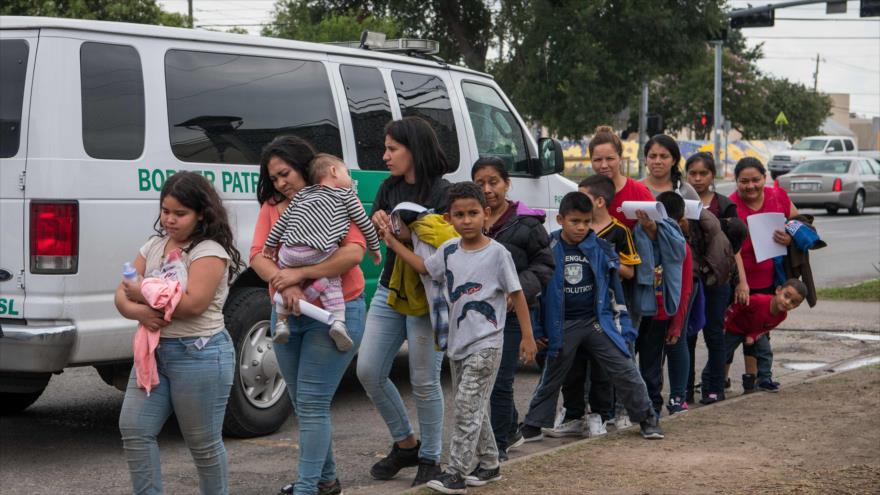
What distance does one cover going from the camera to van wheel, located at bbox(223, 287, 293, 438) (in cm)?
720

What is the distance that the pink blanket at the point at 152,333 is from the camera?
4.63m

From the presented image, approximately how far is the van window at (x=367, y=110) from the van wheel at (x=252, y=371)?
1228mm

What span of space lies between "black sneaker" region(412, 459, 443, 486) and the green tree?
1788 cm

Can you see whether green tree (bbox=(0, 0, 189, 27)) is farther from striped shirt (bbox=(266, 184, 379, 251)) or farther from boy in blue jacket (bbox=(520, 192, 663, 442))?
striped shirt (bbox=(266, 184, 379, 251))

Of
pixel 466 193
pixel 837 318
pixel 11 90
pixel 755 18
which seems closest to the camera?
pixel 466 193

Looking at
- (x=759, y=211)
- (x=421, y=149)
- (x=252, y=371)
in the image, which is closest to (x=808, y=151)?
(x=759, y=211)

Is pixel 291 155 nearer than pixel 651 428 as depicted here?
Yes

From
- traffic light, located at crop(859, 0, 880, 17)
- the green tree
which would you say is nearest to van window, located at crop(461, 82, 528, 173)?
the green tree

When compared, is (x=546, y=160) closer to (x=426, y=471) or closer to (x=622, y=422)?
(x=622, y=422)

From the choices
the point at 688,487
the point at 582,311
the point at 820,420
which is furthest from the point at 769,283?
the point at 688,487

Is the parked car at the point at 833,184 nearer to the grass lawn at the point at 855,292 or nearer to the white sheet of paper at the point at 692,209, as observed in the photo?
the grass lawn at the point at 855,292

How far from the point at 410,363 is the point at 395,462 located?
562 millimetres

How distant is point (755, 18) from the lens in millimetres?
29719

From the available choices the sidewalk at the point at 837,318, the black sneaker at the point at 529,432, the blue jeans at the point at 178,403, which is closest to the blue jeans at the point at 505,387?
the black sneaker at the point at 529,432
